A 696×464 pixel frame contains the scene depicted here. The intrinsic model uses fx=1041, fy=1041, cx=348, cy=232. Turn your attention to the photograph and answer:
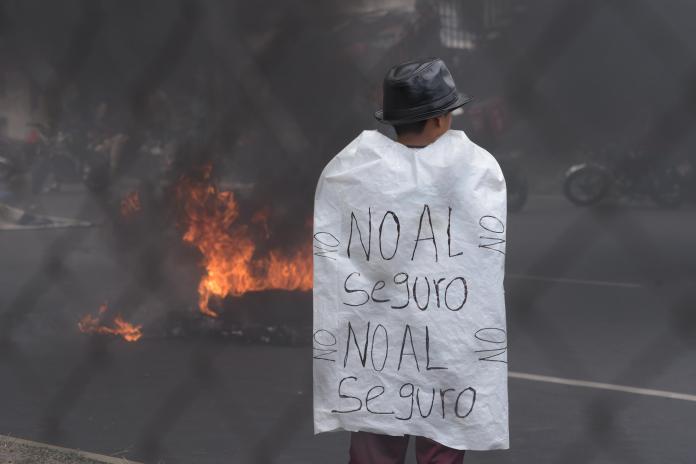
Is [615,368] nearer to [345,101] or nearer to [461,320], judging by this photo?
[345,101]

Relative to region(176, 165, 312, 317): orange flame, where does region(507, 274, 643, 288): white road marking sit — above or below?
below

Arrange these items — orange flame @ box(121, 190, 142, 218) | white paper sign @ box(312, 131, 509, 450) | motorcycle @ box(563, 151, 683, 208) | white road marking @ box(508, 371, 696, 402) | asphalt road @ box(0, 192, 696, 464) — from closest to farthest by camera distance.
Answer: white paper sign @ box(312, 131, 509, 450) < asphalt road @ box(0, 192, 696, 464) < white road marking @ box(508, 371, 696, 402) < orange flame @ box(121, 190, 142, 218) < motorcycle @ box(563, 151, 683, 208)

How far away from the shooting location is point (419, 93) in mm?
2195

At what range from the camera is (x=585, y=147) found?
11328 mm

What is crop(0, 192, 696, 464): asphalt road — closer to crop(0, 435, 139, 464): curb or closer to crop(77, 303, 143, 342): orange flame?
crop(77, 303, 143, 342): orange flame

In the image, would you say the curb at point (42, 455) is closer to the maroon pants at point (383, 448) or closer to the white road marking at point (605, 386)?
the maroon pants at point (383, 448)

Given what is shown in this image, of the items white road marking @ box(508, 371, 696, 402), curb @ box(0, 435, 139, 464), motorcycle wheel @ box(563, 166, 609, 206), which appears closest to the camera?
curb @ box(0, 435, 139, 464)

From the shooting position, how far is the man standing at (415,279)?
2148 mm

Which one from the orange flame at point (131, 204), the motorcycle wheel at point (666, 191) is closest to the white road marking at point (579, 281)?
the orange flame at point (131, 204)

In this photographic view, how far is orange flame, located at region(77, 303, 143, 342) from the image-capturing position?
619 centimetres

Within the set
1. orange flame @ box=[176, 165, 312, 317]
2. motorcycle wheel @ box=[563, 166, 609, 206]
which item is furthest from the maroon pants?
motorcycle wheel @ box=[563, 166, 609, 206]

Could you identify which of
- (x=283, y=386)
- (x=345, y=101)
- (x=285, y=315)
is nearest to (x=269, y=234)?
(x=285, y=315)

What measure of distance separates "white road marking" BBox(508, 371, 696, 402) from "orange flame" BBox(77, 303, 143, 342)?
228 cm

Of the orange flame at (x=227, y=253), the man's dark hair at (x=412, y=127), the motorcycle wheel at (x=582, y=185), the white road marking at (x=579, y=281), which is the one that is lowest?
the motorcycle wheel at (x=582, y=185)
